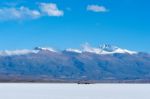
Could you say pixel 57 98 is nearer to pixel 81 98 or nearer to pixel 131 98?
pixel 81 98

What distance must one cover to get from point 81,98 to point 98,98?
2.07 m

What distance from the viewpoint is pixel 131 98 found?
5041cm

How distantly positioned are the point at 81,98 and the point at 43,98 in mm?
4608

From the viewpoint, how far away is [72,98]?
1945 inches

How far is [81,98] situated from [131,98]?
6.17 m

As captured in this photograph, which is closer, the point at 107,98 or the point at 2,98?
the point at 2,98

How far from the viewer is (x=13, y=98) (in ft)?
160

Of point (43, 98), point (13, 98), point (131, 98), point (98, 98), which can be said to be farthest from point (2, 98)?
point (131, 98)

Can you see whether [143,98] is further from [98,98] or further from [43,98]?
[43,98]

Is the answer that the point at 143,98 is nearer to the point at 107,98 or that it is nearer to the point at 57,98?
the point at 107,98

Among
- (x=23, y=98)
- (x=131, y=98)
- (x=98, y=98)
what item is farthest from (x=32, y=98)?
(x=131, y=98)

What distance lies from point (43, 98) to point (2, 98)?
196 inches

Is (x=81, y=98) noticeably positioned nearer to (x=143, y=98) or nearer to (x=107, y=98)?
(x=107, y=98)

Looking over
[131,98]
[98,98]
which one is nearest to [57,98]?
[98,98]
